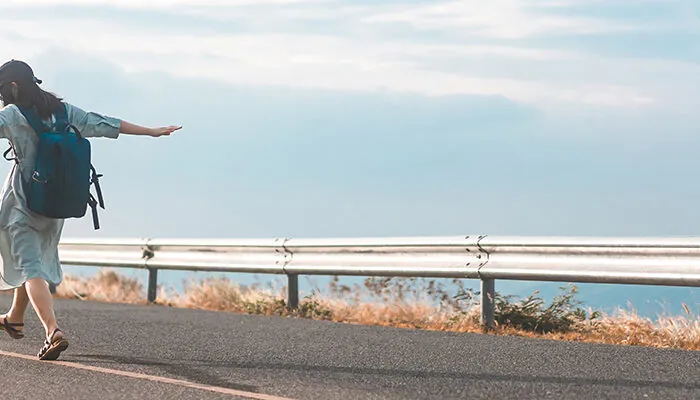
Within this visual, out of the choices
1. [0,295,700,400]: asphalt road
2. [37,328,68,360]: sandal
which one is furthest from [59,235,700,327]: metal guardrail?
[37,328,68,360]: sandal

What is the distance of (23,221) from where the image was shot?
7539mm

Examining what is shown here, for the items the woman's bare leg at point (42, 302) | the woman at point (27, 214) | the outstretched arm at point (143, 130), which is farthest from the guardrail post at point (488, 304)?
the woman's bare leg at point (42, 302)

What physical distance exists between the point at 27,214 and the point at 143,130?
3.57 feet

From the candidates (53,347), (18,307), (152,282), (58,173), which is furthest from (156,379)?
(152,282)

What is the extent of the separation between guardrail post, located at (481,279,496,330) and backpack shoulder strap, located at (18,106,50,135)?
4.60 meters

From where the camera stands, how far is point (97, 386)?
6.42 m

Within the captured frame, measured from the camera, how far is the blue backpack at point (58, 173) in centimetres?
738

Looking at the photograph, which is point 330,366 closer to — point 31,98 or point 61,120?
point 61,120

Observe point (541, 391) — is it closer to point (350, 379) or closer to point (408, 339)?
point (350, 379)

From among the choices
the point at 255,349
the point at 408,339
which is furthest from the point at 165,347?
the point at 408,339

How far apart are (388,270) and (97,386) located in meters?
5.29

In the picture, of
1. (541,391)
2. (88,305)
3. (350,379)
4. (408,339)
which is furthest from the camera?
(88,305)

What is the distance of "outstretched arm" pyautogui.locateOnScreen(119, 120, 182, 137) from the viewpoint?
25.9 ft

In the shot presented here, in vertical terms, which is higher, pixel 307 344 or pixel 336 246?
pixel 336 246
